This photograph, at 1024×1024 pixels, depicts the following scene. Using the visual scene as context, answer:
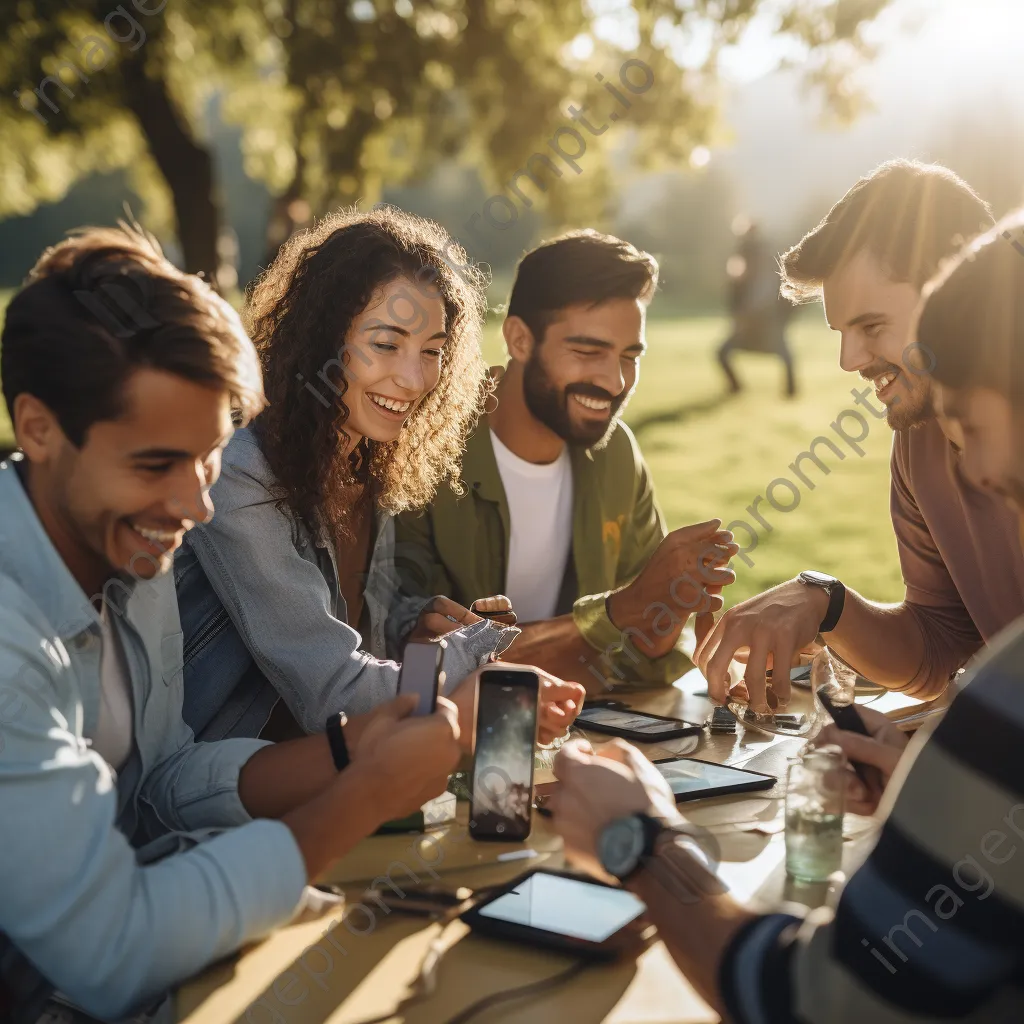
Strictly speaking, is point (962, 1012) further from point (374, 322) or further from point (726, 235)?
point (726, 235)

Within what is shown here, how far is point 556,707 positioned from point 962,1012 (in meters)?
1.09

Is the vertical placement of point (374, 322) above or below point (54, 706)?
above

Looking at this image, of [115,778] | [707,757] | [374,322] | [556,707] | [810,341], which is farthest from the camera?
[810,341]

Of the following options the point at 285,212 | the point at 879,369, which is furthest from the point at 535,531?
the point at 285,212

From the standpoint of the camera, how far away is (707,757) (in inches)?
89.5

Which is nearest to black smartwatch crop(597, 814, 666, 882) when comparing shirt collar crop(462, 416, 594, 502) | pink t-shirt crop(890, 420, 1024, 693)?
pink t-shirt crop(890, 420, 1024, 693)

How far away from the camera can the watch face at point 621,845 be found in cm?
140

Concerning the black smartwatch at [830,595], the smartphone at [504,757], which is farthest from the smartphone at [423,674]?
the black smartwatch at [830,595]

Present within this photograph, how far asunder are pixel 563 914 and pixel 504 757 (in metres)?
0.36

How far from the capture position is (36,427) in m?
1.49

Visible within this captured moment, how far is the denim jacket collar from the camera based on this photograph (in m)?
1.50

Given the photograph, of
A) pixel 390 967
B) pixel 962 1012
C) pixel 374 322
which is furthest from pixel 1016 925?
pixel 374 322

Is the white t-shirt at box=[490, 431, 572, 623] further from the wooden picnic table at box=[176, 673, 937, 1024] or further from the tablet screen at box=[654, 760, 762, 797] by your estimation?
the wooden picnic table at box=[176, 673, 937, 1024]

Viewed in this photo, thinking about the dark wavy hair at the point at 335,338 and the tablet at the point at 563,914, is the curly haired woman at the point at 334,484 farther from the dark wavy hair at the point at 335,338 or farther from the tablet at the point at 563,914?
the tablet at the point at 563,914
